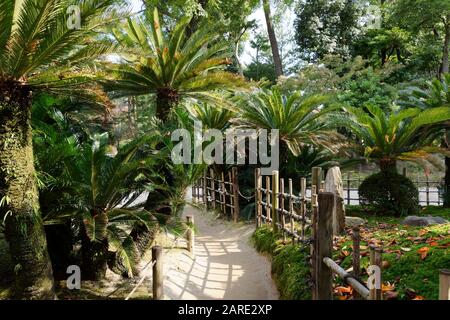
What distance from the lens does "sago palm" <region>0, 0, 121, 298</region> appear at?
4.45 metres

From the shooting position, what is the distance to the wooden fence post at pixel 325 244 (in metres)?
4.09

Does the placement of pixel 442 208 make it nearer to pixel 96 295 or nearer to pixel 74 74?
pixel 96 295

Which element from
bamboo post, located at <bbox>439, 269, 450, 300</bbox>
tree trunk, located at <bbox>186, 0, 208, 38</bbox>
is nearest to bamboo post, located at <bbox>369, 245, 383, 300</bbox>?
bamboo post, located at <bbox>439, 269, 450, 300</bbox>

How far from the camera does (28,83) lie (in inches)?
186

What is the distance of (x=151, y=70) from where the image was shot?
7449 millimetres

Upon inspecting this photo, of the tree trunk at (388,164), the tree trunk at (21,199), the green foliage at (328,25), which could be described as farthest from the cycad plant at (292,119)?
the green foliage at (328,25)

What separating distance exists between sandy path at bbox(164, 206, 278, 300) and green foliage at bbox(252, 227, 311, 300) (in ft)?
0.74

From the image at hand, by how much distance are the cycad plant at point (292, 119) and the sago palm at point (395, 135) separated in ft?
1.65

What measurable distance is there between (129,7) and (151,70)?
2141 millimetres

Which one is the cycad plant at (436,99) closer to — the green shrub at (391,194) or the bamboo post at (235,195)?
the green shrub at (391,194)

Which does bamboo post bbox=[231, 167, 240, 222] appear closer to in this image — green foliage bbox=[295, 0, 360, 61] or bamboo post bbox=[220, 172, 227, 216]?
bamboo post bbox=[220, 172, 227, 216]

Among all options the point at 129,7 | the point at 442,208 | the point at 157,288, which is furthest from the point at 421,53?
the point at 157,288

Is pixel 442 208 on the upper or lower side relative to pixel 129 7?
lower

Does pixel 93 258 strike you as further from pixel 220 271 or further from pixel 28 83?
pixel 28 83
